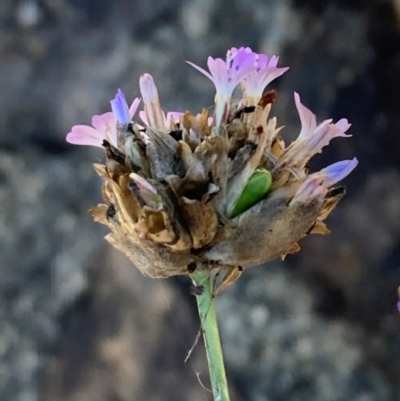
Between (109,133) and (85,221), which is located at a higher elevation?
(109,133)

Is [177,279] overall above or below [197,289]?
below

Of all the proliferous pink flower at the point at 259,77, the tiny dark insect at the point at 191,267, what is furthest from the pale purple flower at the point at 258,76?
the tiny dark insect at the point at 191,267

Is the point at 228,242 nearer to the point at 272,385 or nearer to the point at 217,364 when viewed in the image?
the point at 217,364

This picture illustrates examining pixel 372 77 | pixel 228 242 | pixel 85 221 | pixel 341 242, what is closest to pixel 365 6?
pixel 372 77

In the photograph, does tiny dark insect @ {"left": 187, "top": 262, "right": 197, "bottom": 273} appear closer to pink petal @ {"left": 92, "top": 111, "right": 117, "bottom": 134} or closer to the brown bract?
the brown bract

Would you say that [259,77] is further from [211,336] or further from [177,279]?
[177,279]

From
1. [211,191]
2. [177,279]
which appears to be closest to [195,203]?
[211,191]

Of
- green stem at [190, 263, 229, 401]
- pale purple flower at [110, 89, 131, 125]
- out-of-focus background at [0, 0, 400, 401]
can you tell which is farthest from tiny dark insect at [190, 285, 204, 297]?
out-of-focus background at [0, 0, 400, 401]

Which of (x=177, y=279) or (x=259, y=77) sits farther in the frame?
(x=177, y=279)

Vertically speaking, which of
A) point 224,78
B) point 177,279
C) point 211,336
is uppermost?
point 224,78
